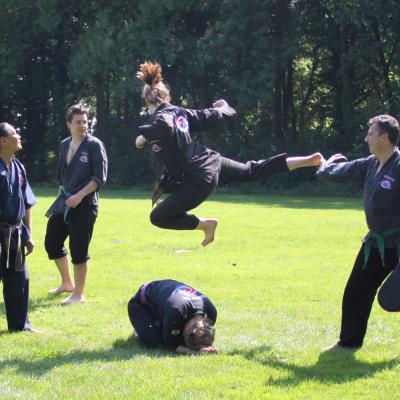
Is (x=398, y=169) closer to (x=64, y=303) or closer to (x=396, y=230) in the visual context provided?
(x=396, y=230)

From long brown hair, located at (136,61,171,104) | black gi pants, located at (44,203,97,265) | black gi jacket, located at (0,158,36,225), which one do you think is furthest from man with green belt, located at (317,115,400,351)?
black gi pants, located at (44,203,97,265)

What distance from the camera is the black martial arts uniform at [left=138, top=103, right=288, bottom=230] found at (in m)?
7.71

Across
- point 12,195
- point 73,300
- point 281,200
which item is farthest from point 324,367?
point 281,200

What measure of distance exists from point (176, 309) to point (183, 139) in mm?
1800

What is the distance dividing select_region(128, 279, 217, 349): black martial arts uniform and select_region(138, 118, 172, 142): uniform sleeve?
145 centimetres

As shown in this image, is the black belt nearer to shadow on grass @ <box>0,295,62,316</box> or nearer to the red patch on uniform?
shadow on grass @ <box>0,295,62,316</box>

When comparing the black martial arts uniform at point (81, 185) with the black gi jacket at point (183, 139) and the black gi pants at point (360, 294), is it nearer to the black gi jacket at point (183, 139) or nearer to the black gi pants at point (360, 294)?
the black gi jacket at point (183, 139)

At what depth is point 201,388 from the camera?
589cm

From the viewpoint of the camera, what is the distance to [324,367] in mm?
6547

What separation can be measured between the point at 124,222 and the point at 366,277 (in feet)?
40.9

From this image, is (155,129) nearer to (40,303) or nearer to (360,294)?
(360,294)

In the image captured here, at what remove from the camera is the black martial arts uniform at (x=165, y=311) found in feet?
23.0

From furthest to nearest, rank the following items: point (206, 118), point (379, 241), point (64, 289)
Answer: point (64, 289), point (206, 118), point (379, 241)

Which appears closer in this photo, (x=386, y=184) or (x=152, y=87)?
(x=386, y=184)
